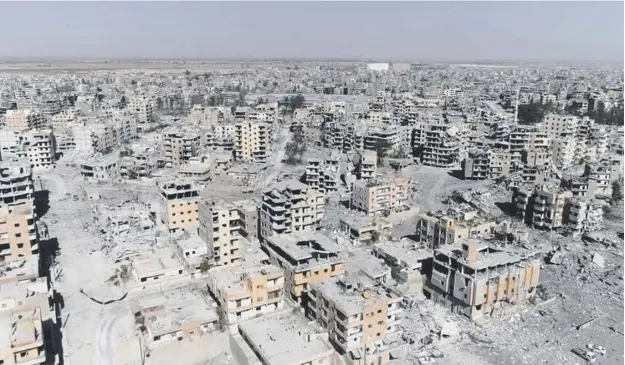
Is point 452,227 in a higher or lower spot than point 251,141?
lower

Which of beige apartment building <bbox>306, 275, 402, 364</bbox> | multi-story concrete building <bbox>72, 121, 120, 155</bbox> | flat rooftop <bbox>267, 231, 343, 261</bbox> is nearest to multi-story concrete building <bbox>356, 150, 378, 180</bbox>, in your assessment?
flat rooftop <bbox>267, 231, 343, 261</bbox>

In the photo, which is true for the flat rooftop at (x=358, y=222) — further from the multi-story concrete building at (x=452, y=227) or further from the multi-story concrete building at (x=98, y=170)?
the multi-story concrete building at (x=98, y=170)

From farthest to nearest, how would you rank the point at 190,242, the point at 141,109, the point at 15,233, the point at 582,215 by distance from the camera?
1. the point at 141,109
2. the point at 582,215
3. the point at 190,242
4. the point at 15,233

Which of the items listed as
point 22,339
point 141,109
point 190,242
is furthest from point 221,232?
point 141,109

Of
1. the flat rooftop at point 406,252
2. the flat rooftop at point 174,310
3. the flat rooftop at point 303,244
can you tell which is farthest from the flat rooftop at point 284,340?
the flat rooftop at point 406,252

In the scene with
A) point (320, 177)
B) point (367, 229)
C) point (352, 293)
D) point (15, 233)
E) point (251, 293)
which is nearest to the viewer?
point (352, 293)

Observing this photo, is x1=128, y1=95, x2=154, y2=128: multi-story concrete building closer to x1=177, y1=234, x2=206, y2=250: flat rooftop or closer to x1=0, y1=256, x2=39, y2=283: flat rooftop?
x1=177, y1=234, x2=206, y2=250: flat rooftop

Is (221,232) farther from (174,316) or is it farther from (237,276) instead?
(174,316)
